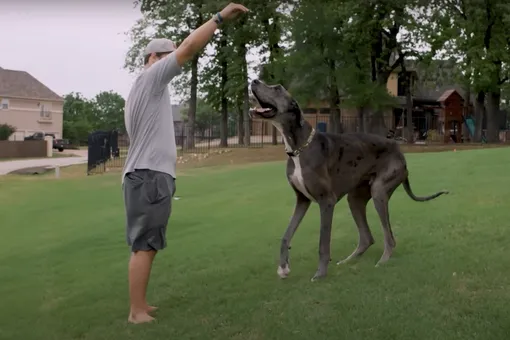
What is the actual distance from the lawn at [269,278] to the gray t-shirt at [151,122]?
51.6 inches

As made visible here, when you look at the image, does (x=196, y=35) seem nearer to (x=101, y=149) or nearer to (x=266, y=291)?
(x=266, y=291)

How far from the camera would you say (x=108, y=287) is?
257 inches

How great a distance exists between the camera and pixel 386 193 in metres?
6.59

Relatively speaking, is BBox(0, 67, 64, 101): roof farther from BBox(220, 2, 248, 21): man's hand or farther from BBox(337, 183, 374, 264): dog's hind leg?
BBox(220, 2, 248, 21): man's hand

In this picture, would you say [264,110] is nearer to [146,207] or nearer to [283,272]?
[146,207]

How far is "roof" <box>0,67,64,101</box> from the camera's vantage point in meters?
72.5

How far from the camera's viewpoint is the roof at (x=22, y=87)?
238 feet

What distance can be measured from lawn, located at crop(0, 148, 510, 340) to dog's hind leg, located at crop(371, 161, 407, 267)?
159 mm

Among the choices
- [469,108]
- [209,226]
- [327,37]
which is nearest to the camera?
[209,226]

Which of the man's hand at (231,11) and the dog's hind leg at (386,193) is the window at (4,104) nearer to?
the dog's hind leg at (386,193)

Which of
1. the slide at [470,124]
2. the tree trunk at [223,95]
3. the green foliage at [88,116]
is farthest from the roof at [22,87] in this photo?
the slide at [470,124]

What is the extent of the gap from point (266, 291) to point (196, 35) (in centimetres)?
239

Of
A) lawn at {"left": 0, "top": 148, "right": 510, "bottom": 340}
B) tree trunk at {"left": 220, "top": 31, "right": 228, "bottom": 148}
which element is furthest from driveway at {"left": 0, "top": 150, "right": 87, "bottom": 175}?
lawn at {"left": 0, "top": 148, "right": 510, "bottom": 340}

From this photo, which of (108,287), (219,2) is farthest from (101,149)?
(108,287)
